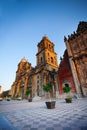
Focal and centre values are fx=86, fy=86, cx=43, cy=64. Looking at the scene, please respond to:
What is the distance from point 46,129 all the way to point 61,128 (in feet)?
1.90

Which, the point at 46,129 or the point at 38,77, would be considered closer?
the point at 46,129

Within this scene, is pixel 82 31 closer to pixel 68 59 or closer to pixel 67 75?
pixel 68 59

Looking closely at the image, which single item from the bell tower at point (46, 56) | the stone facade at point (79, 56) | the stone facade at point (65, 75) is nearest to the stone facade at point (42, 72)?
the bell tower at point (46, 56)

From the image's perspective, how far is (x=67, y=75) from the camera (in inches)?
803

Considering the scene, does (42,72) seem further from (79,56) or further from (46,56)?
(79,56)

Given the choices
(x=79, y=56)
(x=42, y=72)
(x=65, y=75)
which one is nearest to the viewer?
(x=79, y=56)

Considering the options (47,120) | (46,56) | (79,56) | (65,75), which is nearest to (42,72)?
(46,56)

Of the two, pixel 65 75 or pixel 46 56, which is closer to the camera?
pixel 65 75

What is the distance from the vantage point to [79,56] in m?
19.8

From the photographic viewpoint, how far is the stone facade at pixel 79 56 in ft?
57.9

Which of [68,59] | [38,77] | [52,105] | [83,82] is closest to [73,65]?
[68,59]

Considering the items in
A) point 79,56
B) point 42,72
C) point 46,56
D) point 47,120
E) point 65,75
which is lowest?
point 47,120

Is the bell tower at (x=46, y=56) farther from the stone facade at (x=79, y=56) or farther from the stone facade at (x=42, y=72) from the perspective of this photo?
the stone facade at (x=79, y=56)

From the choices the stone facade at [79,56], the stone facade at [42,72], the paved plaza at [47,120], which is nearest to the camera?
the paved plaza at [47,120]
